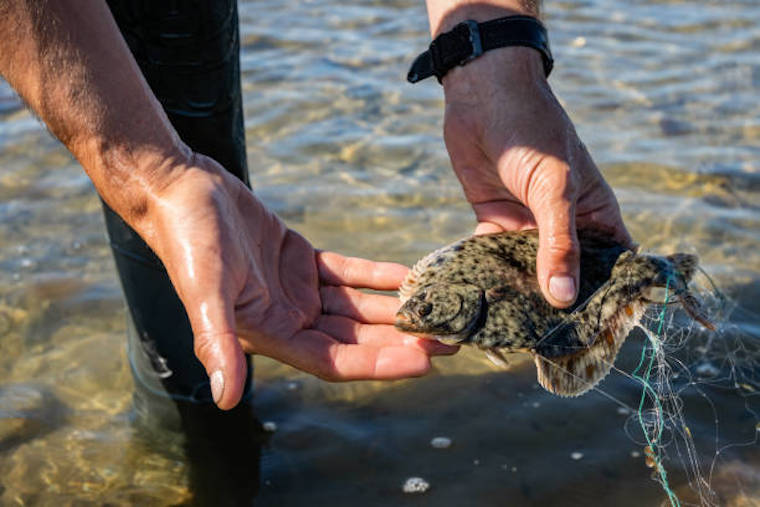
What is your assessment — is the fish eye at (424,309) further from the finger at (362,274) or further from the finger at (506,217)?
the finger at (506,217)

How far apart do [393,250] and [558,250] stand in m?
2.66

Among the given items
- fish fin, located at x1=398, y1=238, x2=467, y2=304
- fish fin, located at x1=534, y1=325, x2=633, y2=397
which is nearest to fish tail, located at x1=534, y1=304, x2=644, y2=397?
fish fin, located at x1=534, y1=325, x2=633, y2=397

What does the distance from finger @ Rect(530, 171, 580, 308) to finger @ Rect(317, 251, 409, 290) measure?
769 mm

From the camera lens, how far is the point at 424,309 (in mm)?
3516

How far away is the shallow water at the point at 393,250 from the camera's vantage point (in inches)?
169

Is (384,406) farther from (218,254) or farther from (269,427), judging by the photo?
(218,254)

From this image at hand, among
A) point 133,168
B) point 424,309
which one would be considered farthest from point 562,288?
point 133,168

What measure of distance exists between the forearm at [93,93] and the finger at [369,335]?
101 centimetres

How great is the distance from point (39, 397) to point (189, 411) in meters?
1.02

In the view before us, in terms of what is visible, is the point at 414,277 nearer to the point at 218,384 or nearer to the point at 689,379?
the point at 218,384

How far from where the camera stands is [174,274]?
9.66ft

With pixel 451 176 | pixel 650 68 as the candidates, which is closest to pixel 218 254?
pixel 451 176

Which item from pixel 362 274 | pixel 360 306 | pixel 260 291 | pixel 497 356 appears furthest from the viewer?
pixel 362 274

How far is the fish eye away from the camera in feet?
11.5
